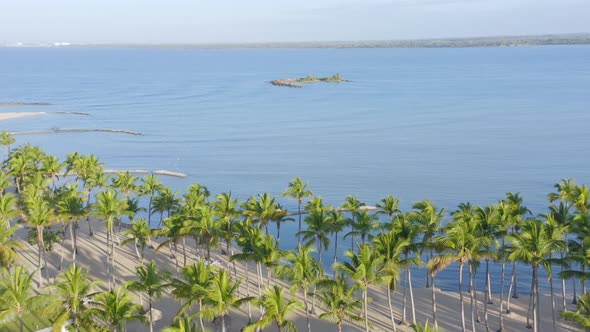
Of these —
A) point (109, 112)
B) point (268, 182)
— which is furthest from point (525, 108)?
point (109, 112)

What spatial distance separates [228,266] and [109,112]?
144251 mm

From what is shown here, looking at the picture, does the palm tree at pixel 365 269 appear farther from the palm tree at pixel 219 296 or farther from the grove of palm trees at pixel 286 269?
the palm tree at pixel 219 296

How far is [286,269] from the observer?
41.4 metres

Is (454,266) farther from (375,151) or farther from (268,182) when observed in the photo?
(375,151)

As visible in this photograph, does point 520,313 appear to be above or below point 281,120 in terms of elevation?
below

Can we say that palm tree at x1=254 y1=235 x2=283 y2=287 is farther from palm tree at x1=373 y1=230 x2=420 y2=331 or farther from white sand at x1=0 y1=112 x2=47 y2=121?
white sand at x1=0 y1=112 x2=47 y2=121

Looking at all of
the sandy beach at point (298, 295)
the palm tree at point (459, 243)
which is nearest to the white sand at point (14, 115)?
the sandy beach at point (298, 295)

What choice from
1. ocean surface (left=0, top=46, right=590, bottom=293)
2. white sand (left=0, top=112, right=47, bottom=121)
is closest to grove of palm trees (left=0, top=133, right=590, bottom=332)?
ocean surface (left=0, top=46, right=590, bottom=293)

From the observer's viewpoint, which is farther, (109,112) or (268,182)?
(109,112)

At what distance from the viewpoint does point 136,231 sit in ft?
185

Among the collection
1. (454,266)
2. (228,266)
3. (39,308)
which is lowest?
(454,266)

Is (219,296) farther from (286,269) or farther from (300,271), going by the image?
(286,269)

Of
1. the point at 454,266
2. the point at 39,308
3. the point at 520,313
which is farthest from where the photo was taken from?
the point at 454,266

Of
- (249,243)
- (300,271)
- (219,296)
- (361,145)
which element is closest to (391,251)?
(300,271)
